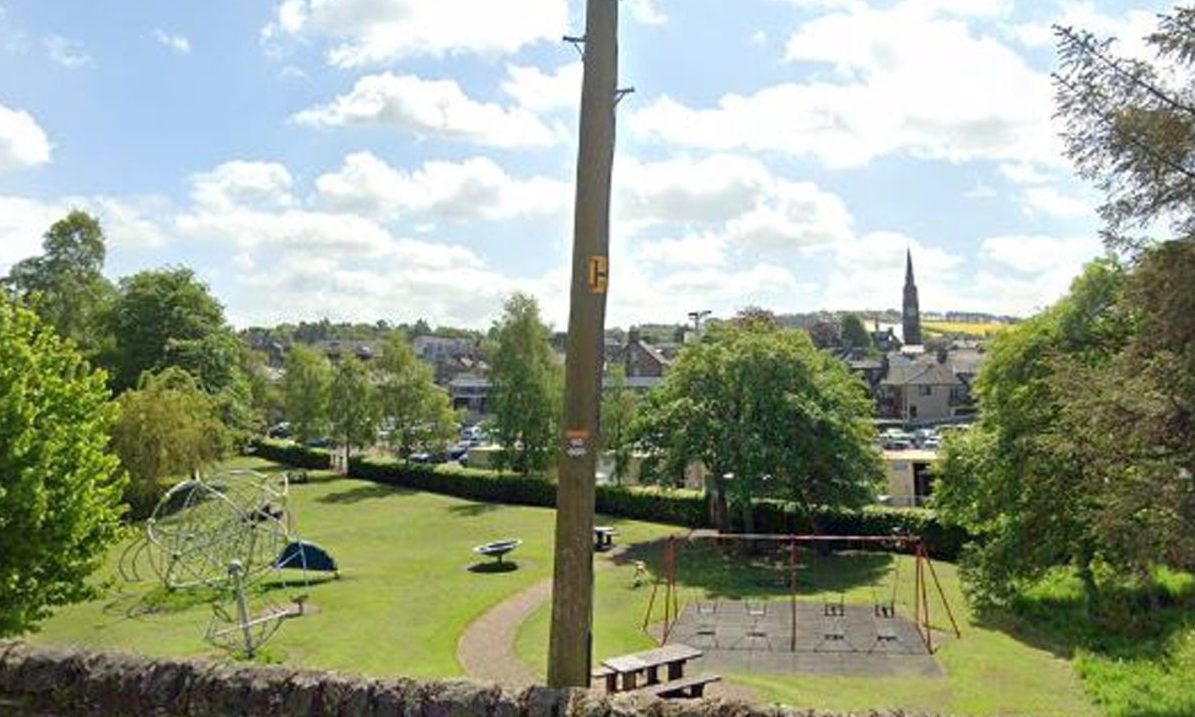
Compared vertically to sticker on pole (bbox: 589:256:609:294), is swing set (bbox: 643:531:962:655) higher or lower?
lower

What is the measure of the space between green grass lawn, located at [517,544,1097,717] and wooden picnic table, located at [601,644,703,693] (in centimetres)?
136

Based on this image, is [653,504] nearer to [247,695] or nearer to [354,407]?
[354,407]

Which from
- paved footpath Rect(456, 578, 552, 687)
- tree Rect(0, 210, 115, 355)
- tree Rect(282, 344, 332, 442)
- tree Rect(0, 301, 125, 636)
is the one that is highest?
tree Rect(0, 210, 115, 355)

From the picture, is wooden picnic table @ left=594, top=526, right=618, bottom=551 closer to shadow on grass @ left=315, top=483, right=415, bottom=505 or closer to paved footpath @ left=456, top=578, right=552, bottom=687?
paved footpath @ left=456, top=578, right=552, bottom=687

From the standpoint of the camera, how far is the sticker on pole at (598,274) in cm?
769

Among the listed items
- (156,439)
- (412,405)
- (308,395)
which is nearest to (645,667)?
(156,439)

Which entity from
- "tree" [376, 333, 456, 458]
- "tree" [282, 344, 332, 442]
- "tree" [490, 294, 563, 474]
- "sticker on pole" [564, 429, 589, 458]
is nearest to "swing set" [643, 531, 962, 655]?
"sticker on pole" [564, 429, 589, 458]

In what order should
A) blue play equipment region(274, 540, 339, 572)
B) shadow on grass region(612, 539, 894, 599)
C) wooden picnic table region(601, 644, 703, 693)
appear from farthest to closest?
1. shadow on grass region(612, 539, 894, 599)
2. blue play equipment region(274, 540, 339, 572)
3. wooden picnic table region(601, 644, 703, 693)

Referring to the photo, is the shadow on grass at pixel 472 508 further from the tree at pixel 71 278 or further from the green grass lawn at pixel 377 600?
the tree at pixel 71 278

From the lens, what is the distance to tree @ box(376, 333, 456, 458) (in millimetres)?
56406

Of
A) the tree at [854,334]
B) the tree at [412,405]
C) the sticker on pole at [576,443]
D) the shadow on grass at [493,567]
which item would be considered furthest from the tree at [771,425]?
the tree at [854,334]

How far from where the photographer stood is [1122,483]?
15.1 meters

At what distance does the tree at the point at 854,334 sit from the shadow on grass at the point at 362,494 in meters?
112

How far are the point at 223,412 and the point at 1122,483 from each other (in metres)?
46.6
